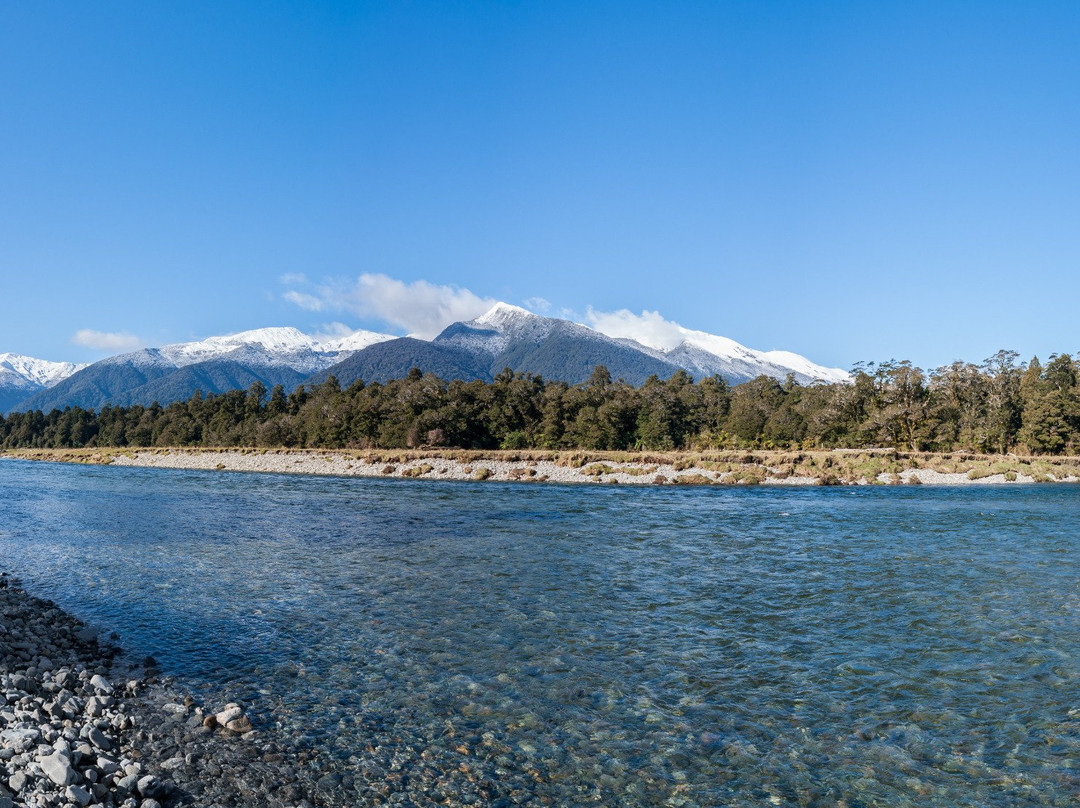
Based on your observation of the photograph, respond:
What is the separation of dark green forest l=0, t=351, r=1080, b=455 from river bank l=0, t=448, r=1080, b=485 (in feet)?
23.4

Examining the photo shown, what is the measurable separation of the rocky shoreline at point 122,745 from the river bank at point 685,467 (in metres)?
46.7

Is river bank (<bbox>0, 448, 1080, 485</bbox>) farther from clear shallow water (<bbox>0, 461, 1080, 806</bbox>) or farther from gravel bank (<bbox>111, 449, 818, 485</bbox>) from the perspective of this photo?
clear shallow water (<bbox>0, 461, 1080, 806</bbox>)

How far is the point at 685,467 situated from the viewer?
2436 inches

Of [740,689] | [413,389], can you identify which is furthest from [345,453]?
[740,689]

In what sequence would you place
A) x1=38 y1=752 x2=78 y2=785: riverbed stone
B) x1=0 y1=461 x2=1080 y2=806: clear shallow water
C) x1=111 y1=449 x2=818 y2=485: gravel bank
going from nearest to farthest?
x1=38 y1=752 x2=78 y2=785: riverbed stone
x1=0 y1=461 x2=1080 y2=806: clear shallow water
x1=111 y1=449 x2=818 y2=485: gravel bank

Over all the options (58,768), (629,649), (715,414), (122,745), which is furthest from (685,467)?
(58,768)

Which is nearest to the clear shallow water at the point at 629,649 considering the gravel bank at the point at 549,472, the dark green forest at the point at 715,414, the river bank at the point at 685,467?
the gravel bank at the point at 549,472

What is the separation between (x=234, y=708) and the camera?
924cm

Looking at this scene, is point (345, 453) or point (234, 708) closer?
point (234, 708)

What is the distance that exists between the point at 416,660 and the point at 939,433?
272 feet

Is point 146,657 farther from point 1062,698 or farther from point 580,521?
point 580,521

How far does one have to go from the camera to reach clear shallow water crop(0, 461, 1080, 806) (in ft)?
26.1

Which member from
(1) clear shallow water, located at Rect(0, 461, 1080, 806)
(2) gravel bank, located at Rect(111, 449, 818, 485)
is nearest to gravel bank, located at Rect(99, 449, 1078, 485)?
(2) gravel bank, located at Rect(111, 449, 818, 485)

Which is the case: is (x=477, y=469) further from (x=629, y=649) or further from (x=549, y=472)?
(x=629, y=649)
